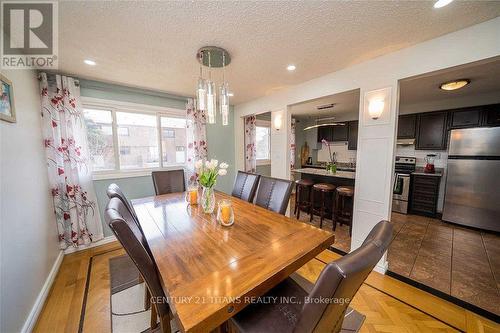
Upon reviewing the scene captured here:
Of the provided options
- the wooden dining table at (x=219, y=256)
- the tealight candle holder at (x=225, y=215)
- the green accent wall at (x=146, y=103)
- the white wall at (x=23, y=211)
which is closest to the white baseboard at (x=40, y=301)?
the white wall at (x=23, y=211)

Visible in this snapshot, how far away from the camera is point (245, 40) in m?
1.65

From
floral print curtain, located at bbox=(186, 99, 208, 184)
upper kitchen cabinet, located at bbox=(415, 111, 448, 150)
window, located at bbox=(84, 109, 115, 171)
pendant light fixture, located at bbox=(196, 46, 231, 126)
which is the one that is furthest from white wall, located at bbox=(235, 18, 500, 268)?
window, located at bbox=(84, 109, 115, 171)

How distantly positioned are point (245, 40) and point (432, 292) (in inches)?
115

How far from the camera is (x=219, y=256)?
1.05 metres

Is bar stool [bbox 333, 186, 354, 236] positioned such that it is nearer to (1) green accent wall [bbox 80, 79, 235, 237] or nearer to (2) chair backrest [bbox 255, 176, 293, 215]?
(2) chair backrest [bbox 255, 176, 293, 215]

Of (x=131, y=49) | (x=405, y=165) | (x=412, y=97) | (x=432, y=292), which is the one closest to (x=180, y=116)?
(x=131, y=49)

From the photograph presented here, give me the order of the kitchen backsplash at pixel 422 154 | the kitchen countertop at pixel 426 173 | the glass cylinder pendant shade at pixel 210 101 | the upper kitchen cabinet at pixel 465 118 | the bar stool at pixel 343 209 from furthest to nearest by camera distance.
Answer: the kitchen backsplash at pixel 422 154 < the kitchen countertop at pixel 426 173 < the upper kitchen cabinet at pixel 465 118 < the bar stool at pixel 343 209 < the glass cylinder pendant shade at pixel 210 101

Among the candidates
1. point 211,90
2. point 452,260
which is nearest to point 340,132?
point 452,260

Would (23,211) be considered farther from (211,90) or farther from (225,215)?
(211,90)

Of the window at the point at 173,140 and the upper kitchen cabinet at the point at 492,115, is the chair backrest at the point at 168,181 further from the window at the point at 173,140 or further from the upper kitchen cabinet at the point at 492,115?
the upper kitchen cabinet at the point at 492,115

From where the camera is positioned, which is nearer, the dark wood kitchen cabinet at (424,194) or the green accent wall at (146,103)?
the green accent wall at (146,103)

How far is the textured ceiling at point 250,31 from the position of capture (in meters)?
1.28

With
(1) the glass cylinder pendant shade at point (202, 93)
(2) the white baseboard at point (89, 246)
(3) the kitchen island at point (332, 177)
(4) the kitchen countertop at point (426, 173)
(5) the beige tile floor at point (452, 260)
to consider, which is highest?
(1) the glass cylinder pendant shade at point (202, 93)

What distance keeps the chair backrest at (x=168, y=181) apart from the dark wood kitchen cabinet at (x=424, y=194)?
14.8 feet
